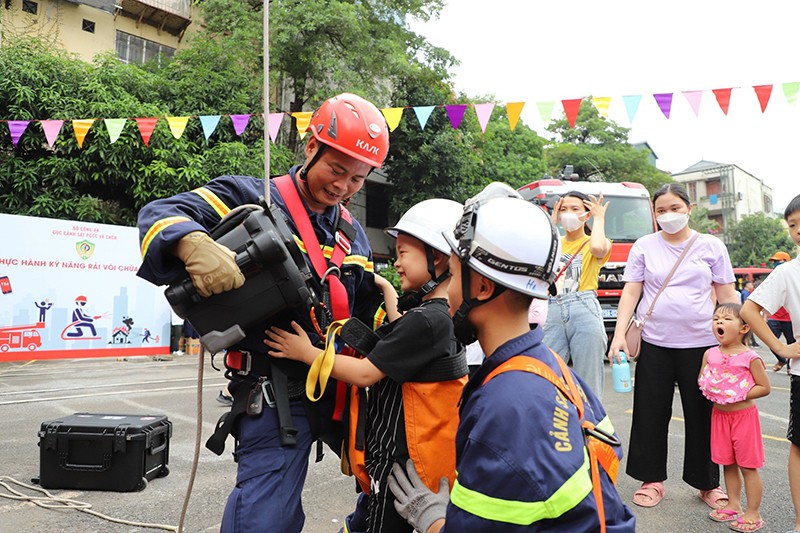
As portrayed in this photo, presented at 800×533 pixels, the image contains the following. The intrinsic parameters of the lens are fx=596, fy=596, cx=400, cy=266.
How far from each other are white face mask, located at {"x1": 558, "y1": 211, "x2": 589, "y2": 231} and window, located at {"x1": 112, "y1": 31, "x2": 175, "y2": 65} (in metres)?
17.6

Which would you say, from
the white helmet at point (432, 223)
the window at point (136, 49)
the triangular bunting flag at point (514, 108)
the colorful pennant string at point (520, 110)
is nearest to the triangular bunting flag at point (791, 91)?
the colorful pennant string at point (520, 110)

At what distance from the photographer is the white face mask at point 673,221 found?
3.96 m

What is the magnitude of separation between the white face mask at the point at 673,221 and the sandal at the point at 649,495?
5.53 ft

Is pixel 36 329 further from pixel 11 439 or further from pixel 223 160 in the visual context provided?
pixel 11 439

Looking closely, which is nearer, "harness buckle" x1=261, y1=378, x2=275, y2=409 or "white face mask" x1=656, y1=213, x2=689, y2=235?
"harness buckle" x1=261, y1=378, x2=275, y2=409

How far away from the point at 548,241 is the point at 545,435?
1.91ft

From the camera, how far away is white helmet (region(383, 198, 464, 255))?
2.38 metres

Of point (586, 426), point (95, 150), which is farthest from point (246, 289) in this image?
point (95, 150)

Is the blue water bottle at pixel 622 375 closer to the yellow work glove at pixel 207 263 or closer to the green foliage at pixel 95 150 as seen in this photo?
the yellow work glove at pixel 207 263

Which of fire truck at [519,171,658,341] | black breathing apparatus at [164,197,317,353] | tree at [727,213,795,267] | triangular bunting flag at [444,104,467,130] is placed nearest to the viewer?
black breathing apparatus at [164,197,317,353]

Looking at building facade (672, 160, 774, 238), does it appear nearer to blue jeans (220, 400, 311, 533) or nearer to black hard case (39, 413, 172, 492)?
black hard case (39, 413, 172, 492)

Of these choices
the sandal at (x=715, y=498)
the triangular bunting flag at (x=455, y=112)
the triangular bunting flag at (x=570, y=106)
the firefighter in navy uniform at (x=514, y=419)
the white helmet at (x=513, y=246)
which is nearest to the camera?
the firefighter in navy uniform at (x=514, y=419)

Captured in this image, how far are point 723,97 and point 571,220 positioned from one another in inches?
241

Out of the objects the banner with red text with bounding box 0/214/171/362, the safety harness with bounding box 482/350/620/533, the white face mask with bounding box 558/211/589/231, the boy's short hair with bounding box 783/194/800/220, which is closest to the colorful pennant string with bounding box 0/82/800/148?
the banner with red text with bounding box 0/214/171/362
